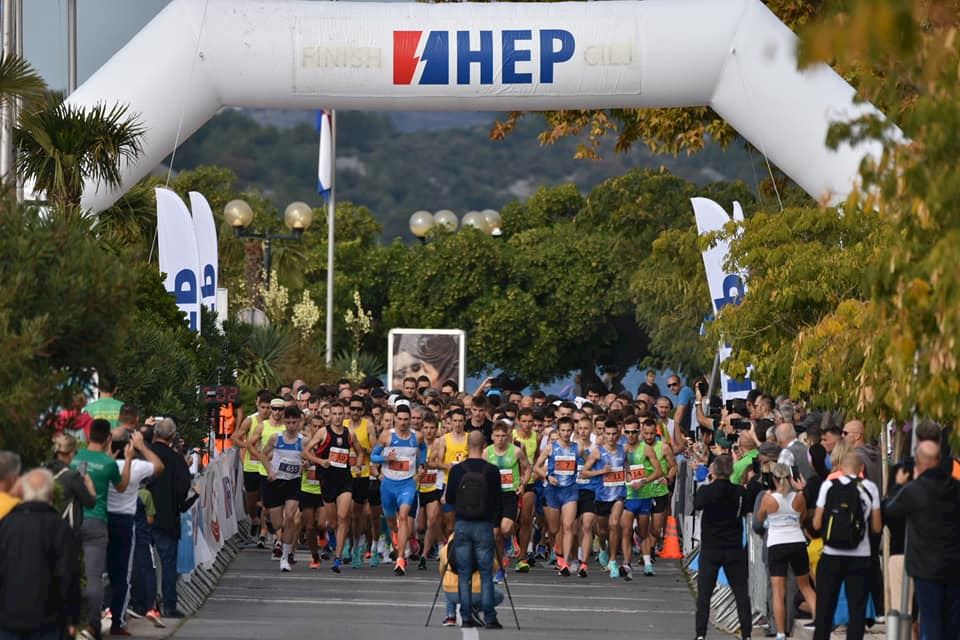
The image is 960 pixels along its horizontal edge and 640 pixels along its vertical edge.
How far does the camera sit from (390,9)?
854 inches

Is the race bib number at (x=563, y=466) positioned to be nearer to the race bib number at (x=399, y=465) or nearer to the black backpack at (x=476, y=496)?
the race bib number at (x=399, y=465)

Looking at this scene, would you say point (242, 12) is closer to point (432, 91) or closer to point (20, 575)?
point (432, 91)

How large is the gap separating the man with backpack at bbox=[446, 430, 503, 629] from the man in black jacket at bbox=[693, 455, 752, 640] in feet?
6.37

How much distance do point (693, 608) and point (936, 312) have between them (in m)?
10.0

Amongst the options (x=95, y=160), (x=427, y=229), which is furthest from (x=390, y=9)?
(x=427, y=229)

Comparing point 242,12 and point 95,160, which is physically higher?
point 242,12

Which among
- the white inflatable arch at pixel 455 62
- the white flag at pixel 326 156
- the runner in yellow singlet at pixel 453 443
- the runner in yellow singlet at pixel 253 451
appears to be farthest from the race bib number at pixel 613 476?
the white flag at pixel 326 156

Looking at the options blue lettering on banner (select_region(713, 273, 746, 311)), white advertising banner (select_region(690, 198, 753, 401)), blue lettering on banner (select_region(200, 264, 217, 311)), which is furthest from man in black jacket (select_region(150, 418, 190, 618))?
blue lettering on banner (select_region(200, 264, 217, 311))

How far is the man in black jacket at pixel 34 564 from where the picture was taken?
10.7 m

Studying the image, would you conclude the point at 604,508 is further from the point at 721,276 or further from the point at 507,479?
the point at 721,276

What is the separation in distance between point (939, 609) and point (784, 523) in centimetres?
252

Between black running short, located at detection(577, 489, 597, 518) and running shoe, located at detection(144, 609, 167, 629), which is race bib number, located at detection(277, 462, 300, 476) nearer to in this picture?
black running short, located at detection(577, 489, 597, 518)

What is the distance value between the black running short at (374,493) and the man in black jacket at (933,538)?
9.52 meters

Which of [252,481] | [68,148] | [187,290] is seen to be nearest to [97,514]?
[68,148]
